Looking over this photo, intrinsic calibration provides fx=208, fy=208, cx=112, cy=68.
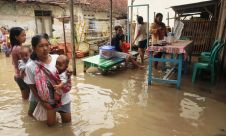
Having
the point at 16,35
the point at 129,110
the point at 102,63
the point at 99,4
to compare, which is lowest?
the point at 129,110

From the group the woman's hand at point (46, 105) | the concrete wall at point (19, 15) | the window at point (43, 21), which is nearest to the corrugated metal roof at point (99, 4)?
the concrete wall at point (19, 15)

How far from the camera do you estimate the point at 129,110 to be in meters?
4.06

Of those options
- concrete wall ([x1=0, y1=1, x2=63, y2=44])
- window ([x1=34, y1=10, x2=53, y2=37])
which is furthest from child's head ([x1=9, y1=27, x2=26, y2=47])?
window ([x1=34, y1=10, x2=53, y2=37])

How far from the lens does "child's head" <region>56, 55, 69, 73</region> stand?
3.19 metres

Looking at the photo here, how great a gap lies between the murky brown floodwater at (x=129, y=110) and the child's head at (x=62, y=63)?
0.95 metres

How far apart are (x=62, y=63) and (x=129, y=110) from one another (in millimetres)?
1658

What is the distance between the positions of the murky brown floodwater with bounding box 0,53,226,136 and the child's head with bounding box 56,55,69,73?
0.95 meters

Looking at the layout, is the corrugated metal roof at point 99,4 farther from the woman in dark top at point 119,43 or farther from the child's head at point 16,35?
the child's head at point 16,35

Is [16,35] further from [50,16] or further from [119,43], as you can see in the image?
[50,16]

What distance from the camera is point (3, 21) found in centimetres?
1209

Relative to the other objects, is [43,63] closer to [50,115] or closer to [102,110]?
[50,115]

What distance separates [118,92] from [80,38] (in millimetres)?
9004

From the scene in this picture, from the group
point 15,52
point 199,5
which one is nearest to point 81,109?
point 15,52

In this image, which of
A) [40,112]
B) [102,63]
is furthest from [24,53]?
[102,63]
